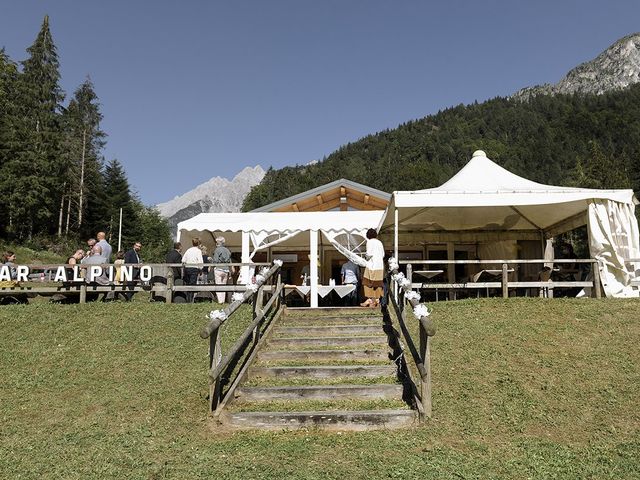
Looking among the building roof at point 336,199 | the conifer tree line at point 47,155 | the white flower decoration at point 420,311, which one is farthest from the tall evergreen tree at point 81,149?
the white flower decoration at point 420,311

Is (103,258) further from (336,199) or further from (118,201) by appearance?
(118,201)

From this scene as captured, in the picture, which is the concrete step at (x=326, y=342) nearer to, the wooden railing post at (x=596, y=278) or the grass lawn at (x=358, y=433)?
the grass lawn at (x=358, y=433)

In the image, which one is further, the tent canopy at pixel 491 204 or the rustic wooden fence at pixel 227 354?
the tent canopy at pixel 491 204

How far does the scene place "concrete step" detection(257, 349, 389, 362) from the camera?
6.97 meters

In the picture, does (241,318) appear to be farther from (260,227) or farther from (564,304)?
(564,304)

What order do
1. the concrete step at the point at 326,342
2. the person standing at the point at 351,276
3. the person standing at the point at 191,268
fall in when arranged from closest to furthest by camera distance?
the concrete step at the point at 326,342 < the person standing at the point at 191,268 < the person standing at the point at 351,276

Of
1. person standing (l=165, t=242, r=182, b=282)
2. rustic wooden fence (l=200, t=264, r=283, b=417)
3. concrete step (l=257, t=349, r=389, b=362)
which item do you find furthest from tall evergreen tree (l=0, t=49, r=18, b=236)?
concrete step (l=257, t=349, r=389, b=362)

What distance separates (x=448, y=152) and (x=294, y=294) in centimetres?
8728

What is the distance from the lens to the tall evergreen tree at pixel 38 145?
3550 centimetres

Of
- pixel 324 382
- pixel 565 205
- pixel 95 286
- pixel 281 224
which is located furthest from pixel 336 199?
pixel 324 382

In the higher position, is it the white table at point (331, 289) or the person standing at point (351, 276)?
the person standing at point (351, 276)

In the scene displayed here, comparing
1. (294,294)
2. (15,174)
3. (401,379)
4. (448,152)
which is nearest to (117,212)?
(15,174)

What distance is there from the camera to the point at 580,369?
6340 mm

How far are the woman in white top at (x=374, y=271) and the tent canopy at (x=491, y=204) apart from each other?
4.03 feet
